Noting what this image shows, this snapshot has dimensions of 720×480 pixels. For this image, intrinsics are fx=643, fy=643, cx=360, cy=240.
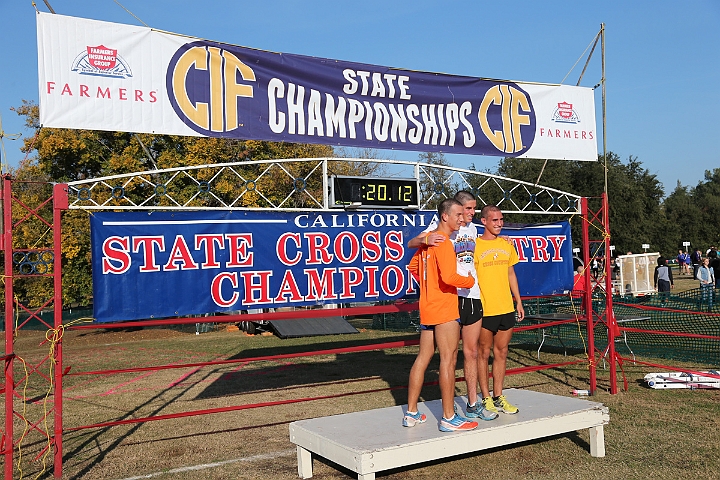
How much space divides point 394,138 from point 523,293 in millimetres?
2909

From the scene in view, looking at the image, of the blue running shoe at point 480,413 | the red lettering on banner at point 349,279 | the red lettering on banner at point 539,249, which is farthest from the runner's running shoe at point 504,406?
the red lettering on banner at point 539,249

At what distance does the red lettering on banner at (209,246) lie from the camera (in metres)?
7.28

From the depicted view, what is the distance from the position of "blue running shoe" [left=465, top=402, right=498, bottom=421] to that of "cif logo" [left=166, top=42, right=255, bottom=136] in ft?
13.7

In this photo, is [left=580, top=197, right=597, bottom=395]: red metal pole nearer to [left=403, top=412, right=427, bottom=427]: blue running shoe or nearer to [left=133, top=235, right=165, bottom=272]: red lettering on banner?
[left=403, top=412, right=427, bottom=427]: blue running shoe

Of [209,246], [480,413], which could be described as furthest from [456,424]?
[209,246]

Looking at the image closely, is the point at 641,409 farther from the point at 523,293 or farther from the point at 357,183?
the point at 357,183

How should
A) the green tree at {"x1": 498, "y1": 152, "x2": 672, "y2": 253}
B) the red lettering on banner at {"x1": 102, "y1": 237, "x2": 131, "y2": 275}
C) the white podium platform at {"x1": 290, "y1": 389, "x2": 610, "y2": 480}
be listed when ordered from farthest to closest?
the green tree at {"x1": 498, "y1": 152, "x2": 672, "y2": 253} → the red lettering on banner at {"x1": 102, "y1": 237, "x2": 131, "y2": 275} → the white podium platform at {"x1": 290, "y1": 389, "x2": 610, "y2": 480}

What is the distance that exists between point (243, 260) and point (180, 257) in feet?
2.36

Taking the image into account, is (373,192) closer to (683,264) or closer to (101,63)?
(101,63)

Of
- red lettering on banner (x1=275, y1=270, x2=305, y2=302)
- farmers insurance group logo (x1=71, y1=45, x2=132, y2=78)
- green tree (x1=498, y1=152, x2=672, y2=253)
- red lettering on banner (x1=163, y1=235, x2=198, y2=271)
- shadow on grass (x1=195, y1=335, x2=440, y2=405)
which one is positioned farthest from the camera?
green tree (x1=498, y1=152, x2=672, y2=253)

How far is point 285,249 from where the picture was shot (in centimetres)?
772

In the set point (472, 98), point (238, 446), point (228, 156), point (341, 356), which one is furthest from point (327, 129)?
point (228, 156)

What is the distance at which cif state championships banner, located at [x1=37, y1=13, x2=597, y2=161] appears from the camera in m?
6.68

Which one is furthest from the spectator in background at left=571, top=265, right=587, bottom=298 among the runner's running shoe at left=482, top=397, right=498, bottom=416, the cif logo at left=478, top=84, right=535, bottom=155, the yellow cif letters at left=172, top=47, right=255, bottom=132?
the yellow cif letters at left=172, top=47, right=255, bottom=132
